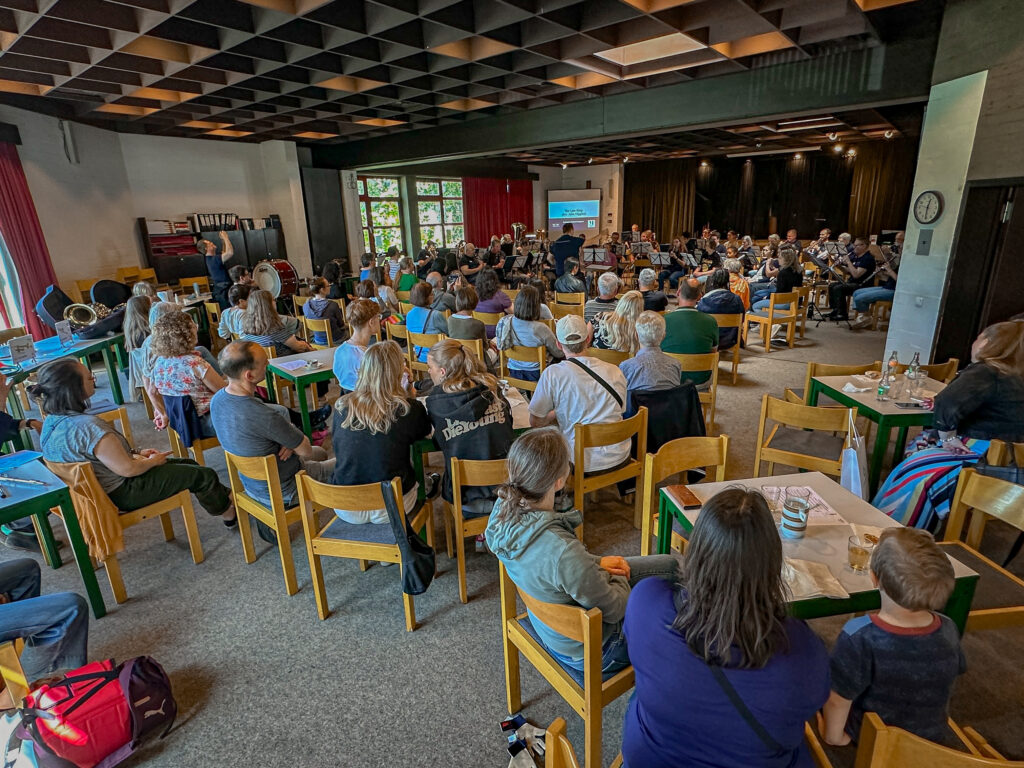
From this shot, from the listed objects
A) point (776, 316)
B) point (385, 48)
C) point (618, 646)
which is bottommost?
point (618, 646)


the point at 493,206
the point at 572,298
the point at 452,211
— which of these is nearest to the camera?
the point at 572,298

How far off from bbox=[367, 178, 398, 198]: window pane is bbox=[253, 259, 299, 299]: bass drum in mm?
5413

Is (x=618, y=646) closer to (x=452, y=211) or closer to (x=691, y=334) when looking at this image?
(x=691, y=334)

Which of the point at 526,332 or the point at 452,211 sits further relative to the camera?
the point at 452,211

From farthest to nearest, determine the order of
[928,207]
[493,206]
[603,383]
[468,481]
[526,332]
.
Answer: [493,206] < [928,207] < [526,332] < [603,383] < [468,481]

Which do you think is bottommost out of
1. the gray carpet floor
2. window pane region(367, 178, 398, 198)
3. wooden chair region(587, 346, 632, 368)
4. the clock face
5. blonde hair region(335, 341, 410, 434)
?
the gray carpet floor

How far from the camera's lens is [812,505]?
2.00m

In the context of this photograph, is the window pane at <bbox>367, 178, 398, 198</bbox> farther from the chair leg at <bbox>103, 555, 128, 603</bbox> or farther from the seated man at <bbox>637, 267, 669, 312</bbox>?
the chair leg at <bbox>103, 555, 128, 603</bbox>

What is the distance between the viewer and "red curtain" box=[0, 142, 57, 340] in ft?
21.9

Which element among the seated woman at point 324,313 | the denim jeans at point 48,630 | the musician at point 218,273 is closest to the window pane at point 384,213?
the musician at point 218,273

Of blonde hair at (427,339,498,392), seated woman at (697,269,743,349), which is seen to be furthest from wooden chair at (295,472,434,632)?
seated woman at (697,269,743,349)

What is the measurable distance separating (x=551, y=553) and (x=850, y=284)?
882 centimetres

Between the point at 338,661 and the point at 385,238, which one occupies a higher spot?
the point at 385,238

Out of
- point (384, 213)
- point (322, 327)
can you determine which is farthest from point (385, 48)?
point (384, 213)
